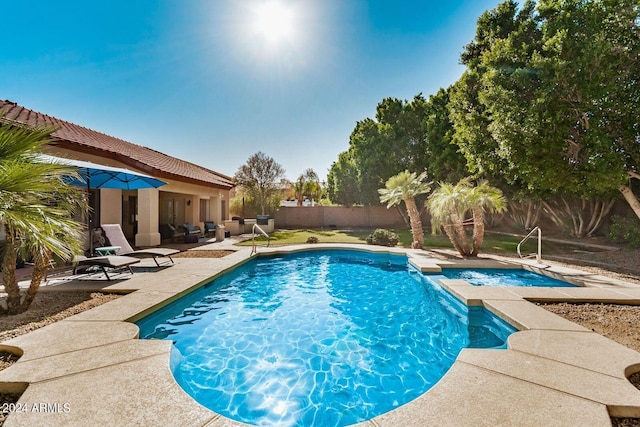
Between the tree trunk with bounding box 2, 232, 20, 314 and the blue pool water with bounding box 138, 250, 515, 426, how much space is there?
214cm

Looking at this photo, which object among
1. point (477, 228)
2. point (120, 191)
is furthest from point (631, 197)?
point (120, 191)

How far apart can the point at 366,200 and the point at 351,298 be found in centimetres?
1828

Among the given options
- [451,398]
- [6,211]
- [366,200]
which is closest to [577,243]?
[366,200]

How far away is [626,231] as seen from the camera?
42.7ft

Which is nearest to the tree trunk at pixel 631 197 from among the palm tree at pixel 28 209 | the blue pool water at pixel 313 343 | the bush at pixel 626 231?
the bush at pixel 626 231

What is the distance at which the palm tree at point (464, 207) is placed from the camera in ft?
34.5

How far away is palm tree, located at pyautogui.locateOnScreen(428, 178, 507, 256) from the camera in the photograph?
10.5m

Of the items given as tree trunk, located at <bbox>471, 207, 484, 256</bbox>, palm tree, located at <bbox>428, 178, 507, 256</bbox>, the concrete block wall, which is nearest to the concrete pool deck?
palm tree, located at <bbox>428, 178, 507, 256</bbox>

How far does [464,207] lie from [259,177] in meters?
19.6

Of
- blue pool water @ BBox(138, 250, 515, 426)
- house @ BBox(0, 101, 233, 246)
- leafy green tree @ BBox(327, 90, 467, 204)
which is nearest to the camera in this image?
blue pool water @ BBox(138, 250, 515, 426)

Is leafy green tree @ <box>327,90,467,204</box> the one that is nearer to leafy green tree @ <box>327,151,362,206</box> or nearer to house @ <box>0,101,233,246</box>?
leafy green tree @ <box>327,151,362,206</box>

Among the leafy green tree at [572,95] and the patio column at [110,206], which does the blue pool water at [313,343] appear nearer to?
the patio column at [110,206]

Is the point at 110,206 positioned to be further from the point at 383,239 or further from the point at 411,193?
the point at 411,193

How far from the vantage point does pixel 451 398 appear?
2.58m
